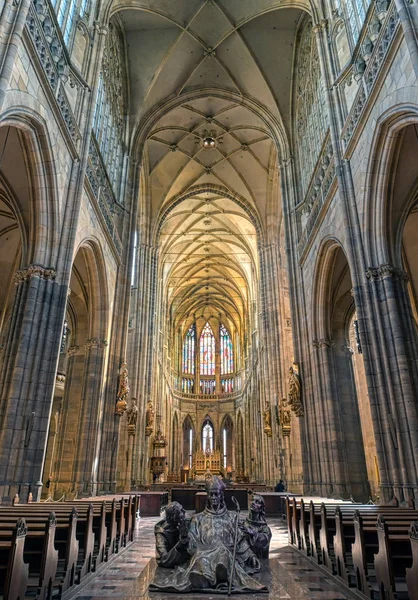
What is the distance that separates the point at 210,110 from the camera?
921 inches

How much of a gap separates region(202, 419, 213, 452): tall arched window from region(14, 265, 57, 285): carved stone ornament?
40.2 m

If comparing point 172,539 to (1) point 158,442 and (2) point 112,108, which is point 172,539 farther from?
(1) point 158,442

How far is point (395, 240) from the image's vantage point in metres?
10.4

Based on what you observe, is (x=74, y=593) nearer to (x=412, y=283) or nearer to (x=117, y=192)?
(x=412, y=283)

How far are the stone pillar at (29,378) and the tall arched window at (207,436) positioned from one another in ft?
131

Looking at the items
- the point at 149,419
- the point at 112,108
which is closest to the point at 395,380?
the point at 112,108

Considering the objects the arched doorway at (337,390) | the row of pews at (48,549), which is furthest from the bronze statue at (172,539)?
the arched doorway at (337,390)

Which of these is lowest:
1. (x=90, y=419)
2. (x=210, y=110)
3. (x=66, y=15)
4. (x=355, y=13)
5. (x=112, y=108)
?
(x=90, y=419)

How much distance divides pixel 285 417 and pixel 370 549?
15.7 meters

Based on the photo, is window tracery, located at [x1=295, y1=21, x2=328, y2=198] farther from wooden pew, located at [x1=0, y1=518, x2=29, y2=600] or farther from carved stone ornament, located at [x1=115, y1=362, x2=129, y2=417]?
wooden pew, located at [x1=0, y1=518, x2=29, y2=600]

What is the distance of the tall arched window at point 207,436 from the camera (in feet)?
154

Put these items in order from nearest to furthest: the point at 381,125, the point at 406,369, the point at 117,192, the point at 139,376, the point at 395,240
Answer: the point at 406,369
the point at 381,125
the point at 395,240
the point at 117,192
the point at 139,376

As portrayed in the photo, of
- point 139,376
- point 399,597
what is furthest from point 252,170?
point 399,597

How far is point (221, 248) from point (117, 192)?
1869 centimetres
